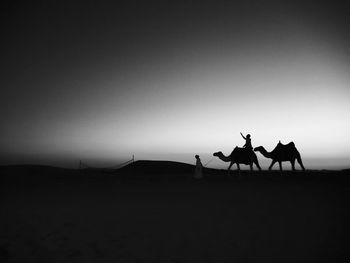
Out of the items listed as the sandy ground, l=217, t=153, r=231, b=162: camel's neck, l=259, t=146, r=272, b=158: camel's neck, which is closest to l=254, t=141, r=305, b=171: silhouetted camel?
l=259, t=146, r=272, b=158: camel's neck

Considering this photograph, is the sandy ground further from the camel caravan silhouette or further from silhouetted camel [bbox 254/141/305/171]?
silhouetted camel [bbox 254/141/305/171]

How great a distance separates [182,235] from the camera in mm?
7688

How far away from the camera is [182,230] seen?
7906 millimetres

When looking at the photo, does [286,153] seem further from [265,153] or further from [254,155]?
[254,155]

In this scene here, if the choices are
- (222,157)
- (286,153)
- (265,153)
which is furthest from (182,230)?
(265,153)

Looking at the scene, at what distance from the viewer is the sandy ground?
7.03 metres

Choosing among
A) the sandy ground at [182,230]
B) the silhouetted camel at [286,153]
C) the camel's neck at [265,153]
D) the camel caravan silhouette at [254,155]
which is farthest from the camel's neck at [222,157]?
the sandy ground at [182,230]

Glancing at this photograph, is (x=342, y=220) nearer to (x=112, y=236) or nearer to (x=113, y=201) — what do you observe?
(x=112, y=236)

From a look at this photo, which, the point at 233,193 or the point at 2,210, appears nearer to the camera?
the point at 2,210

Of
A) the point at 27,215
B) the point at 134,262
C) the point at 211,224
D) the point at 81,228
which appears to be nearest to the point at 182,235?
the point at 211,224

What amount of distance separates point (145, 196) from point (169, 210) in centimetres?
275

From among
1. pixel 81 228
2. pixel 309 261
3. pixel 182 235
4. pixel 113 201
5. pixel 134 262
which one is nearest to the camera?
pixel 309 261

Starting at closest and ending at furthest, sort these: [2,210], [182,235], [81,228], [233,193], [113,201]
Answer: [182,235] → [81,228] → [2,210] → [113,201] → [233,193]

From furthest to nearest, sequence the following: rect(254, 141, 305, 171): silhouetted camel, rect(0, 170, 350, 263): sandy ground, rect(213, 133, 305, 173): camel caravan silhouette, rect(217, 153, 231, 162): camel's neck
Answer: rect(217, 153, 231, 162): camel's neck → rect(254, 141, 305, 171): silhouetted camel → rect(213, 133, 305, 173): camel caravan silhouette → rect(0, 170, 350, 263): sandy ground
